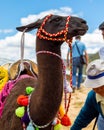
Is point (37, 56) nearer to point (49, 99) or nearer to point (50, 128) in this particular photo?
point (49, 99)

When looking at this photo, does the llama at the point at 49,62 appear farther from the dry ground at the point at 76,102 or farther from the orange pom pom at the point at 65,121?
the dry ground at the point at 76,102

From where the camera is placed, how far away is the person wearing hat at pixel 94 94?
3.79 meters

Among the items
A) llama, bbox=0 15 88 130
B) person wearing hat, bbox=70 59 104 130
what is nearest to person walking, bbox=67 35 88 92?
person wearing hat, bbox=70 59 104 130

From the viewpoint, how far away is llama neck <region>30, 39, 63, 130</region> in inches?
141

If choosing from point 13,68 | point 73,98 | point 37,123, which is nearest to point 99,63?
point 37,123

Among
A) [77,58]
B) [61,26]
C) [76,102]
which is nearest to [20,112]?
[61,26]

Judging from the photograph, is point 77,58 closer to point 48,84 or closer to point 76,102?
point 76,102

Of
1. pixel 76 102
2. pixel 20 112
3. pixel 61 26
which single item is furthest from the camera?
pixel 76 102

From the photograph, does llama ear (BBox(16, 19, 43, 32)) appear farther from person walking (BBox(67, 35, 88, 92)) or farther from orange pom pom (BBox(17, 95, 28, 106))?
person walking (BBox(67, 35, 88, 92))

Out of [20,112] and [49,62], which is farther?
[20,112]

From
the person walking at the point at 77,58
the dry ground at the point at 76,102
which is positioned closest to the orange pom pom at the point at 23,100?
the dry ground at the point at 76,102

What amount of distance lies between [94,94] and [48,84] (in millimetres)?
632

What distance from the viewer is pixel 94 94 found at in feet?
13.3

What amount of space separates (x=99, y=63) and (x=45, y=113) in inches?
26.4
